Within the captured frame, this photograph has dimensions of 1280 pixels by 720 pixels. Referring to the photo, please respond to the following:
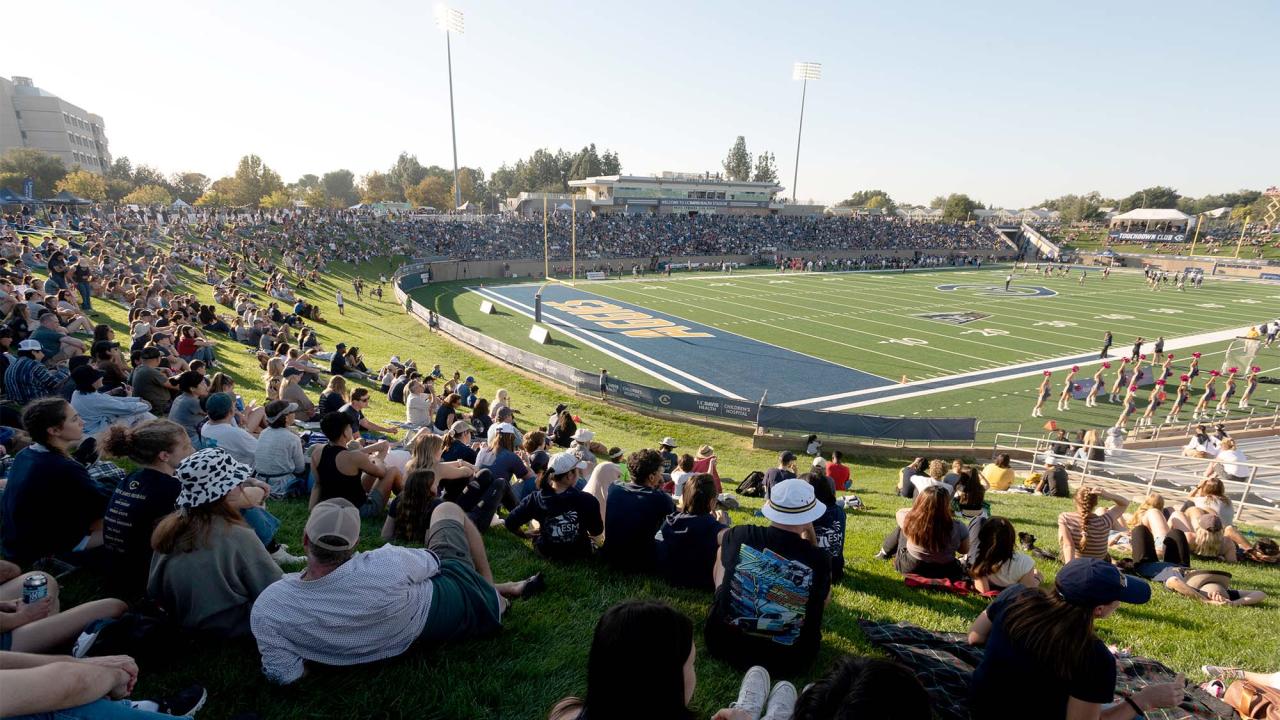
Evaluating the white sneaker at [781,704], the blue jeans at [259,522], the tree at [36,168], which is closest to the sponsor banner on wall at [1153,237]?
the white sneaker at [781,704]

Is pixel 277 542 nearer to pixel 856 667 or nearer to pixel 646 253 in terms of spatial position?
pixel 856 667

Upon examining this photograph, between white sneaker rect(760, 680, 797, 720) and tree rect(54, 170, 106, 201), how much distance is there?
89.0 metres

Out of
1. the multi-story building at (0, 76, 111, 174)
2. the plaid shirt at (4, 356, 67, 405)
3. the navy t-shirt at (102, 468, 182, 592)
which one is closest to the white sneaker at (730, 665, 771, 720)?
the navy t-shirt at (102, 468, 182, 592)

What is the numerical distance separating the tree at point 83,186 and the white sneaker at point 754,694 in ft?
291

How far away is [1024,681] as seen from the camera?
10.6 feet

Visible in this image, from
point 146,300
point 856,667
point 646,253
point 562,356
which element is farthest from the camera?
point 646,253

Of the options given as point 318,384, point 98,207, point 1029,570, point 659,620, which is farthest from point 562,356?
point 98,207

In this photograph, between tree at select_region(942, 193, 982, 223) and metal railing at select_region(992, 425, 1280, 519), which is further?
tree at select_region(942, 193, 982, 223)

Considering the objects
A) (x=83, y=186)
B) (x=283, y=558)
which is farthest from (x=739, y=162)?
(x=283, y=558)

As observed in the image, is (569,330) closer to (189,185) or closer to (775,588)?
(775,588)

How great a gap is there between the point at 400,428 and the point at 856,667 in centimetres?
1184

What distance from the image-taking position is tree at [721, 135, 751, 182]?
16250 centimetres

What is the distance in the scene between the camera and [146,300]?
1789 cm

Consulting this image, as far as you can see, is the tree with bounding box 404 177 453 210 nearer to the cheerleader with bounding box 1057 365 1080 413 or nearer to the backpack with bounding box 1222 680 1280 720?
the cheerleader with bounding box 1057 365 1080 413
